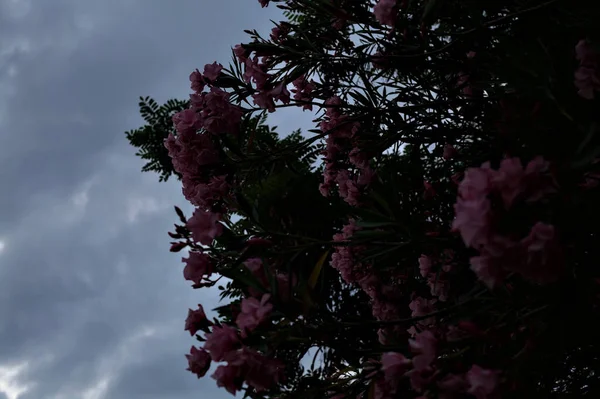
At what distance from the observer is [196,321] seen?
186 cm

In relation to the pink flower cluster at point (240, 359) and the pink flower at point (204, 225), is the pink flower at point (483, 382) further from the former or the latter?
the pink flower at point (204, 225)

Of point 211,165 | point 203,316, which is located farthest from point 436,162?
point 203,316

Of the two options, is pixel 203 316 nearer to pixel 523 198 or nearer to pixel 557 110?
pixel 523 198

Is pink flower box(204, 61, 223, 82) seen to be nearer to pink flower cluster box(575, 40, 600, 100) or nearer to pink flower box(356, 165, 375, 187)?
pink flower box(356, 165, 375, 187)

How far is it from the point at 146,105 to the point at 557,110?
4.96 meters

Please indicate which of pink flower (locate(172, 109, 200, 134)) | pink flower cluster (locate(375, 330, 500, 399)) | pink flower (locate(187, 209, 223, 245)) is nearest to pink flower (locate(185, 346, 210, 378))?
pink flower (locate(187, 209, 223, 245))

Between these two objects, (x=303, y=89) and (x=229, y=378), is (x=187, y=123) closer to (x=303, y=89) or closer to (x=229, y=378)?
(x=303, y=89)

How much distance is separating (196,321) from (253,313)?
30 centimetres

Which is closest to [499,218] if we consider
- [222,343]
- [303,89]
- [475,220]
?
[475,220]

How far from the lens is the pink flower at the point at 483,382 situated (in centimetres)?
140

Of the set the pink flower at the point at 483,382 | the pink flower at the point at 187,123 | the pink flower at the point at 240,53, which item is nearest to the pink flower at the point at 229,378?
the pink flower at the point at 483,382

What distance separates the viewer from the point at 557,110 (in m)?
1.48

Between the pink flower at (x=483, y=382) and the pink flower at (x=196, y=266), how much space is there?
0.89 meters

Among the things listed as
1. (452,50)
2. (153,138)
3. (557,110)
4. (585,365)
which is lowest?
(585,365)
